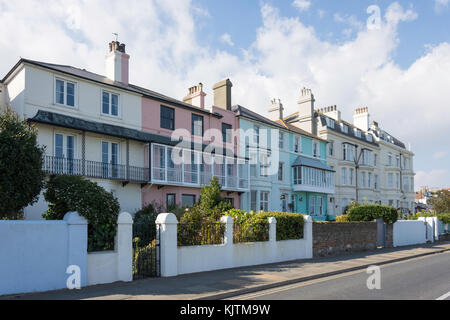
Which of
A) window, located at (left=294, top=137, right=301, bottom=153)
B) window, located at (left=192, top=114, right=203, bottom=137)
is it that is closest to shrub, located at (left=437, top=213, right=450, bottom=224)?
window, located at (left=294, top=137, right=301, bottom=153)

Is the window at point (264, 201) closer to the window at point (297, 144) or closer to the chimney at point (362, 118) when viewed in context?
the window at point (297, 144)

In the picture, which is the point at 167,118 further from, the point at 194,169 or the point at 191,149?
the point at 194,169

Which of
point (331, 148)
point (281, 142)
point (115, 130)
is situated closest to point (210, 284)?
point (115, 130)

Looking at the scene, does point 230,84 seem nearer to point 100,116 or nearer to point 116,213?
point 100,116

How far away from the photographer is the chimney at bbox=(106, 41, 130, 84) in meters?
24.4

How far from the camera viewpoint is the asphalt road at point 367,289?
9109 millimetres

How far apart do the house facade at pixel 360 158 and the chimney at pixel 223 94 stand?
1156 centimetres

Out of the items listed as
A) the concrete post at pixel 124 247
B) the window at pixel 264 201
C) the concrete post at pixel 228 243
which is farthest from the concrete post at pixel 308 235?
the window at pixel 264 201

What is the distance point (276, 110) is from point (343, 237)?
70.6 feet

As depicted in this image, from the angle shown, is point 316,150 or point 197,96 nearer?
point 197,96

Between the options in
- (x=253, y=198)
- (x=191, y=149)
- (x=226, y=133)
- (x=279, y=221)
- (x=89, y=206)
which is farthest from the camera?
(x=253, y=198)

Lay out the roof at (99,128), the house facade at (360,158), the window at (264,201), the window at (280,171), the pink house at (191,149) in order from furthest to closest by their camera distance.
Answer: the house facade at (360,158) < the window at (280,171) < the window at (264,201) < the pink house at (191,149) < the roof at (99,128)

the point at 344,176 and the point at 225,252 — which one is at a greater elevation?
the point at 344,176

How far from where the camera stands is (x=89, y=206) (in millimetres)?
10305
